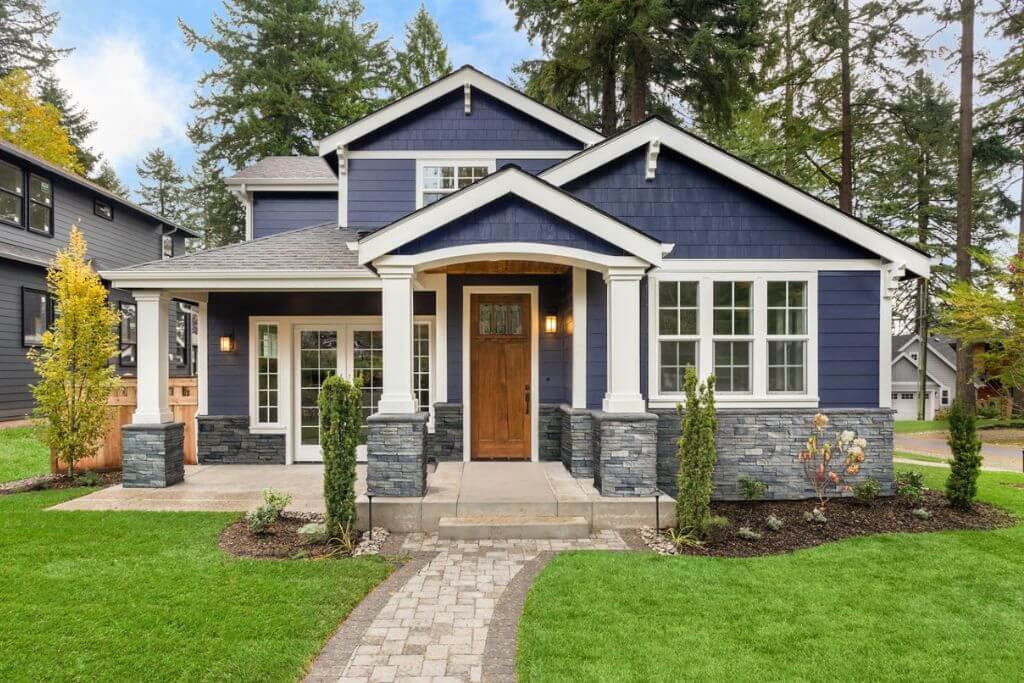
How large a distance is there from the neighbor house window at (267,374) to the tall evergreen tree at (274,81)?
13119 millimetres

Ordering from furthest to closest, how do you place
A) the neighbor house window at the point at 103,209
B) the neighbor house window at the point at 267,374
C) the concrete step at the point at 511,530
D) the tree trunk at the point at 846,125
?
1. the neighbor house window at the point at 103,209
2. the tree trunk at the point at 846,125
3. the neighbor house window at the point at 267,374
4. the concrete step at the point at 511,530

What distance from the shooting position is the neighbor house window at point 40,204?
1285 centimetres

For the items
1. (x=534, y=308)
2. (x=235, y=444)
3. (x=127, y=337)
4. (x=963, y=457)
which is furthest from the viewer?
(x=127, y=337)

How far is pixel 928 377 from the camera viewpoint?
96.1 ft

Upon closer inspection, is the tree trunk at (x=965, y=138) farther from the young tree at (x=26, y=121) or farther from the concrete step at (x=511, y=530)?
the young tree at (x=26, y=121)

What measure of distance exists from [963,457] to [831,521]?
182cm

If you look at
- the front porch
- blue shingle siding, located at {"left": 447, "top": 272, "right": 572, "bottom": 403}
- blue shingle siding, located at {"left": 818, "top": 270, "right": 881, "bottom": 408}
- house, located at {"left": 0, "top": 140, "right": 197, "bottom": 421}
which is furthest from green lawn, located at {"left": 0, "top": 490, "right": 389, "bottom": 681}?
house, located at {"left": 0, "top": 140, "right": 197, "bottom": 421}

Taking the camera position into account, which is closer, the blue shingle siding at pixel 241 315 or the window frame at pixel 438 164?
the blue shingle siding at pixel 241 315

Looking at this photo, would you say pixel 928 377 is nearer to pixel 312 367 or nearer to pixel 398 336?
pixel 312 367

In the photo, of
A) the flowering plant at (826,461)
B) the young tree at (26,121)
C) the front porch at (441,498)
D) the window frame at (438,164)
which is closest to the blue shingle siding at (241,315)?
the front porch at (441,498)

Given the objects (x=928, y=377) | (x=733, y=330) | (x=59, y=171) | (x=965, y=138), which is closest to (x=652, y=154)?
(x=733, y=330)

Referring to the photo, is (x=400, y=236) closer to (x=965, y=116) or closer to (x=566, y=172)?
(x=566, y=172)

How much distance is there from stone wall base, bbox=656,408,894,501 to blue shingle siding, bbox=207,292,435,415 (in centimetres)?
511

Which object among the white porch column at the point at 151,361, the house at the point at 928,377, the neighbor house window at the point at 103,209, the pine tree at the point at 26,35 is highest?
the pine tree at the point at 26,35
